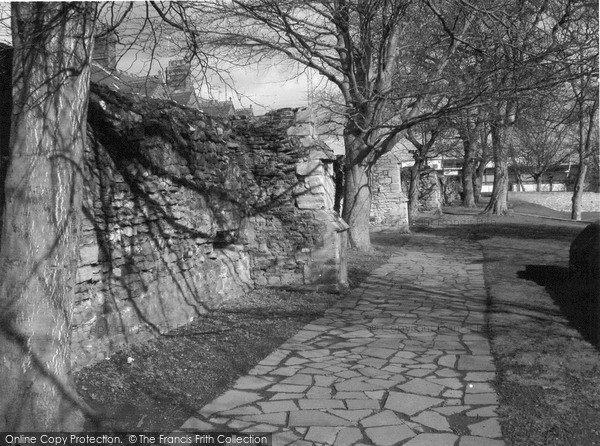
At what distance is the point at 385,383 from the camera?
19.6 feet

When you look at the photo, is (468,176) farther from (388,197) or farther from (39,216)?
(39,216)

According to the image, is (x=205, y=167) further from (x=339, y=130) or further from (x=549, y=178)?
(x=549, y=178)

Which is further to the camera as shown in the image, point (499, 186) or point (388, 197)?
point (499, 186)

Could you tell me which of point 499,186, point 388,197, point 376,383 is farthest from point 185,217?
point 499,186

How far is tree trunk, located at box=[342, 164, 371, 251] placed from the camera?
1591cm

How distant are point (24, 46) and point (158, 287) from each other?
154 inches

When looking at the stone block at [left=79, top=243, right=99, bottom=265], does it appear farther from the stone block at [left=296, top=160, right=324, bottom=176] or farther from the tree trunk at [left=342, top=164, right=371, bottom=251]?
the tree trunk at [left=342, top=164, right=371, bottom=251]

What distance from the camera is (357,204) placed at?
52.6 feet

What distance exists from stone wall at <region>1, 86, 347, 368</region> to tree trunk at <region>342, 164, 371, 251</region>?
462cm

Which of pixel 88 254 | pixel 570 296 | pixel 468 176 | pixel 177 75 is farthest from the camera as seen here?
pixel 468 176

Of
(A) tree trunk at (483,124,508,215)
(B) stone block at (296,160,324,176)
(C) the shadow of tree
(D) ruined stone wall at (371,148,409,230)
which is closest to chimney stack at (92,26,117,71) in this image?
(B) stone block at (296,160,324,176)

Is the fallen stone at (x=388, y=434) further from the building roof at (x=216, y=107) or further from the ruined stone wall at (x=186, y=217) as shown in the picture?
the building roof at (x=216, y=107)

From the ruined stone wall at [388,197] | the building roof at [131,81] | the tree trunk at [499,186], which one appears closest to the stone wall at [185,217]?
the building roof at [131,81]

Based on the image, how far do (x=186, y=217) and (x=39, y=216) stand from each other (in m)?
4.22
